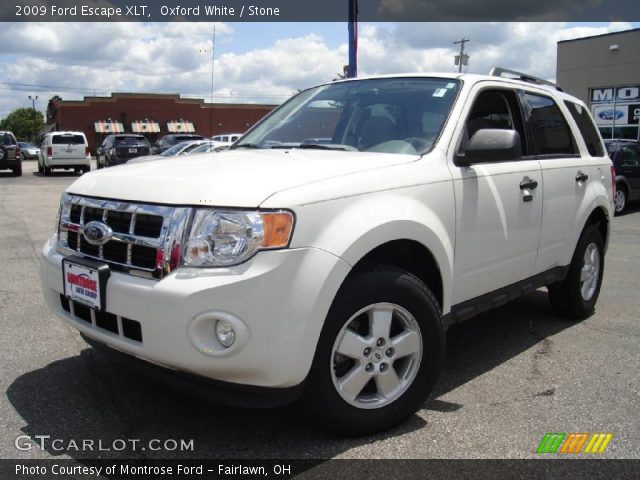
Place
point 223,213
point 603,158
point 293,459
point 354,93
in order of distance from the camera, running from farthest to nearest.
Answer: point 603,158, point 354,93, point 293,459, point 223,213

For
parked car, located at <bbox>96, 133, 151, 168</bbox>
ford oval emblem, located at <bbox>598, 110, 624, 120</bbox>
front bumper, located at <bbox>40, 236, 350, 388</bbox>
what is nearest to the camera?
front bumper, located at <bbox>40, 236, 350, 388</bbox>

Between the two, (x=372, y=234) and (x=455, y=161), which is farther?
(x=455, y=161)

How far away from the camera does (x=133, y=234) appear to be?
9.29ft

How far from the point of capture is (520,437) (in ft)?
10.2

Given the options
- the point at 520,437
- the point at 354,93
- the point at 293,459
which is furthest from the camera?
the point at 354,93

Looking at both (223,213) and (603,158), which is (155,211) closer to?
(223,213)

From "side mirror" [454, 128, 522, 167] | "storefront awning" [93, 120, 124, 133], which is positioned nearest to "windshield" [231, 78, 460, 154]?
"side mirror" [454, 128, 522, 167]

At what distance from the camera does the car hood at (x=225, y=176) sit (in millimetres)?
2686

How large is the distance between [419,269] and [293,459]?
48.4 inches

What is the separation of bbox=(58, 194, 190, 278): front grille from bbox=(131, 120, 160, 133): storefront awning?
6049 centimetres

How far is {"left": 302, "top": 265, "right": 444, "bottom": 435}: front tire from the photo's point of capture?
2828mm

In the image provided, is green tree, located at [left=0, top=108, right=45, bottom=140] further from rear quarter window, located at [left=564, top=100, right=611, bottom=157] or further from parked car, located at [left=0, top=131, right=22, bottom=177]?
rear quarter window, located at [left=564, top=100, right=611, bottom=157]

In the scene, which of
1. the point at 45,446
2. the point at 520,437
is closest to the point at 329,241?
the point at 520,437

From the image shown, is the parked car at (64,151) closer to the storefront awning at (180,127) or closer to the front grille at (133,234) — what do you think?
the front grille at (133,234)
